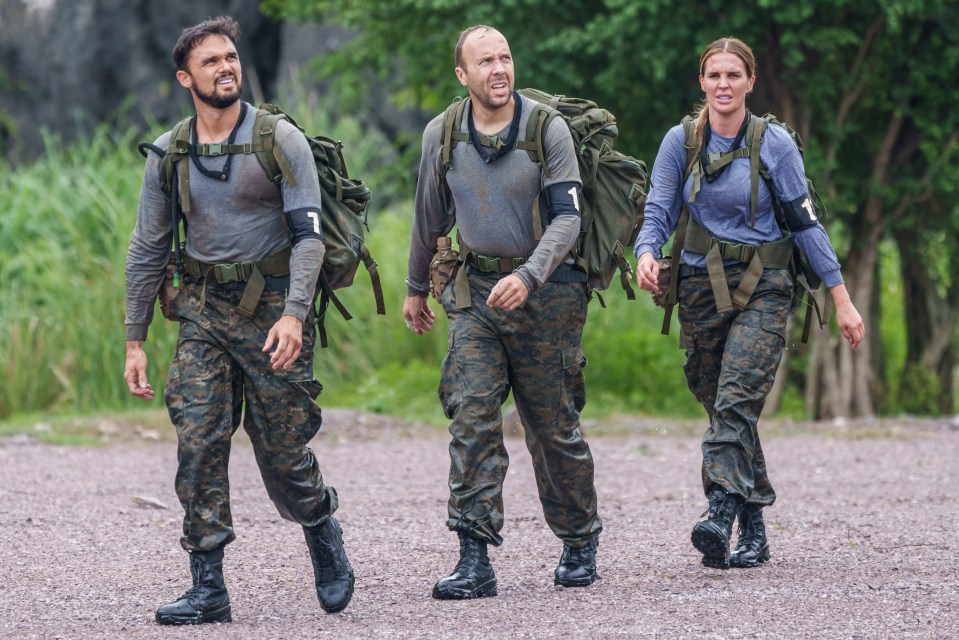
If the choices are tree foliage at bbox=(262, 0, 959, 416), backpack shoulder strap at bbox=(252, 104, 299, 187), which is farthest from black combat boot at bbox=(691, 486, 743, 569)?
tree foliage at bbox=(262, 0, 959, 416)

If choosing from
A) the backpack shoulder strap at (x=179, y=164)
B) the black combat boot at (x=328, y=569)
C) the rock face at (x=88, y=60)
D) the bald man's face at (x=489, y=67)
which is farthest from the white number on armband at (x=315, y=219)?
the rock face at (x=88, y=60)

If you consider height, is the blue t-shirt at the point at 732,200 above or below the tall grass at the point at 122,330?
above

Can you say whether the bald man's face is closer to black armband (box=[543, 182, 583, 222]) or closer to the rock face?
black armband (box=[543, 182, 583, 222])

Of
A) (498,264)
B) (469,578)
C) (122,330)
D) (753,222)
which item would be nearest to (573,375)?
(498,264)

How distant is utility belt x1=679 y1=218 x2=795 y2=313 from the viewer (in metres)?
5.98

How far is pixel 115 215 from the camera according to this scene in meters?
14.7

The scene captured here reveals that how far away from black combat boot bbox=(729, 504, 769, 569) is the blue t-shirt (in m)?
1.02

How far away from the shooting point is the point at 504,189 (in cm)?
553

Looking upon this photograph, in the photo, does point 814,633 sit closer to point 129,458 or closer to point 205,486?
point 205,486

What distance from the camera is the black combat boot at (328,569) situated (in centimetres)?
533

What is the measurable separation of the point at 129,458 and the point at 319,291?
5.54 meters

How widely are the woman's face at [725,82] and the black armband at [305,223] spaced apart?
1.78 meters

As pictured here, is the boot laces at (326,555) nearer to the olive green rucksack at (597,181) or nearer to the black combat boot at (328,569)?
the black combat boot at (328,569)

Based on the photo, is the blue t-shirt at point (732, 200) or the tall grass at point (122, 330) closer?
the blue t-shirt at point (732, 200)
